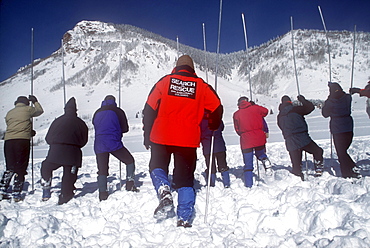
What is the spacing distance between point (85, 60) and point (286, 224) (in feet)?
172

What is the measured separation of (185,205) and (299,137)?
101 inches

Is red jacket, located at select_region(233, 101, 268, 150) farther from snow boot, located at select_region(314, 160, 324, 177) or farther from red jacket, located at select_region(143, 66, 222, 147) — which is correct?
red jacket, located at select_region(143, 66, 222, 147)

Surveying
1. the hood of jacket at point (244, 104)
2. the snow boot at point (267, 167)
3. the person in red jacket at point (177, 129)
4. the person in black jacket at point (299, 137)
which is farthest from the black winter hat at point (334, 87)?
the person in red jacket at point (177, 129)

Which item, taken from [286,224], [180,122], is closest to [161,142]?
[180,122]

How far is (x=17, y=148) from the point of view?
12.6 ft

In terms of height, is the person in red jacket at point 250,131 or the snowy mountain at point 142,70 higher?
the snowy mountain at point 142,70

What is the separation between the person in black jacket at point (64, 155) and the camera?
3549 millimetres

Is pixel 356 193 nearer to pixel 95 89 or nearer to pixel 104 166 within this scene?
pixel 104 166

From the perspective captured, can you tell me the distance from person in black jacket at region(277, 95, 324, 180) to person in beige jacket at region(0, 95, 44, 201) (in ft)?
14.2

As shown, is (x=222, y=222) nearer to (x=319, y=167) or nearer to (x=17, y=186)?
(x=319, y=167)

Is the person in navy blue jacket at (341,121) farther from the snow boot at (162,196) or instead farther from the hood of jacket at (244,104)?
the snow boot at (162,196)

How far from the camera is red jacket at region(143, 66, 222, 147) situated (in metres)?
2.46

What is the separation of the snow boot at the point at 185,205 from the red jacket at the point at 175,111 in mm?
473

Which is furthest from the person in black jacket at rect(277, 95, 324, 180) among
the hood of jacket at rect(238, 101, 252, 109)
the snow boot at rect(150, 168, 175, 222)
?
the snow boot at rect(150, 168, 175, 222)
